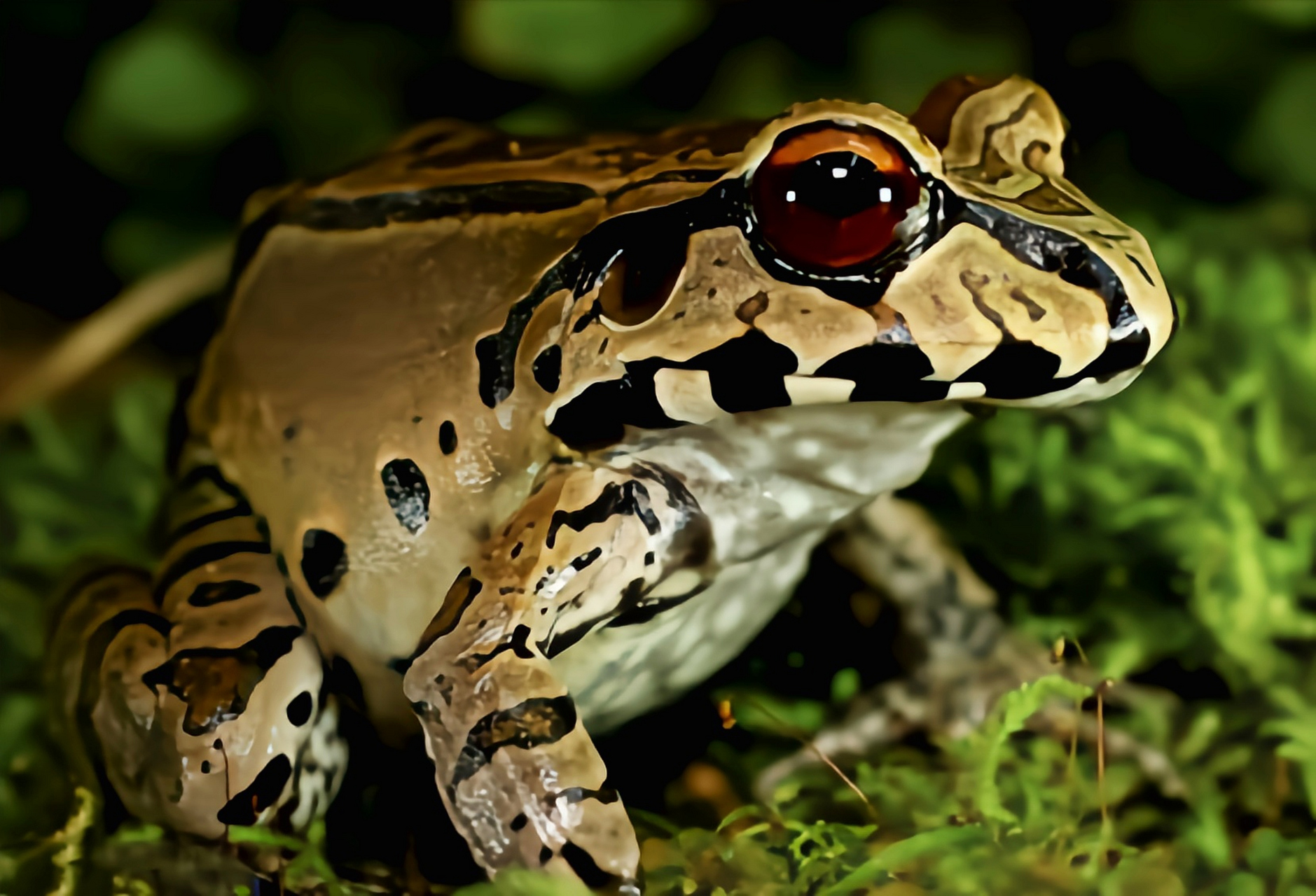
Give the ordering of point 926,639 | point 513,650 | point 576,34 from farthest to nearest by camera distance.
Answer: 1. point 576,34
2. point 926,639
3. point 513,650

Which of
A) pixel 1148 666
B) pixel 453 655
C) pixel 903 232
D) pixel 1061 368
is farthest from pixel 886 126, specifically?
pixel 1148 666

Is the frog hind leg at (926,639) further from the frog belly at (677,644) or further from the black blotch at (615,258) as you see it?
the black blotch at (615,258)

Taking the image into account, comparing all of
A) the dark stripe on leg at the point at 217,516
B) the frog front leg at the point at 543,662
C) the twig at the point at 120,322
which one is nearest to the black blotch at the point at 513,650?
the frog front leg at the point at 543,662

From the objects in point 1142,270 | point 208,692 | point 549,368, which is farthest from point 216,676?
point 1142,270

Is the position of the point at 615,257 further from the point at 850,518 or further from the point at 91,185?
the point at 91,185

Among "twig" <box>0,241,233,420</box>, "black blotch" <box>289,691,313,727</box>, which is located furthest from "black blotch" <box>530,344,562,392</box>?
"twig" <box>0,241,233,420</box>

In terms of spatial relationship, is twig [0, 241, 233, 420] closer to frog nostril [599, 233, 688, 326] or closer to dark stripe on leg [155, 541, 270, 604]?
dark stripe on leg [155, 541, 270, 604]

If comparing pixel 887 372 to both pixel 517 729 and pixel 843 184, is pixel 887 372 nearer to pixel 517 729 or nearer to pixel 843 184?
pixel 843 184
